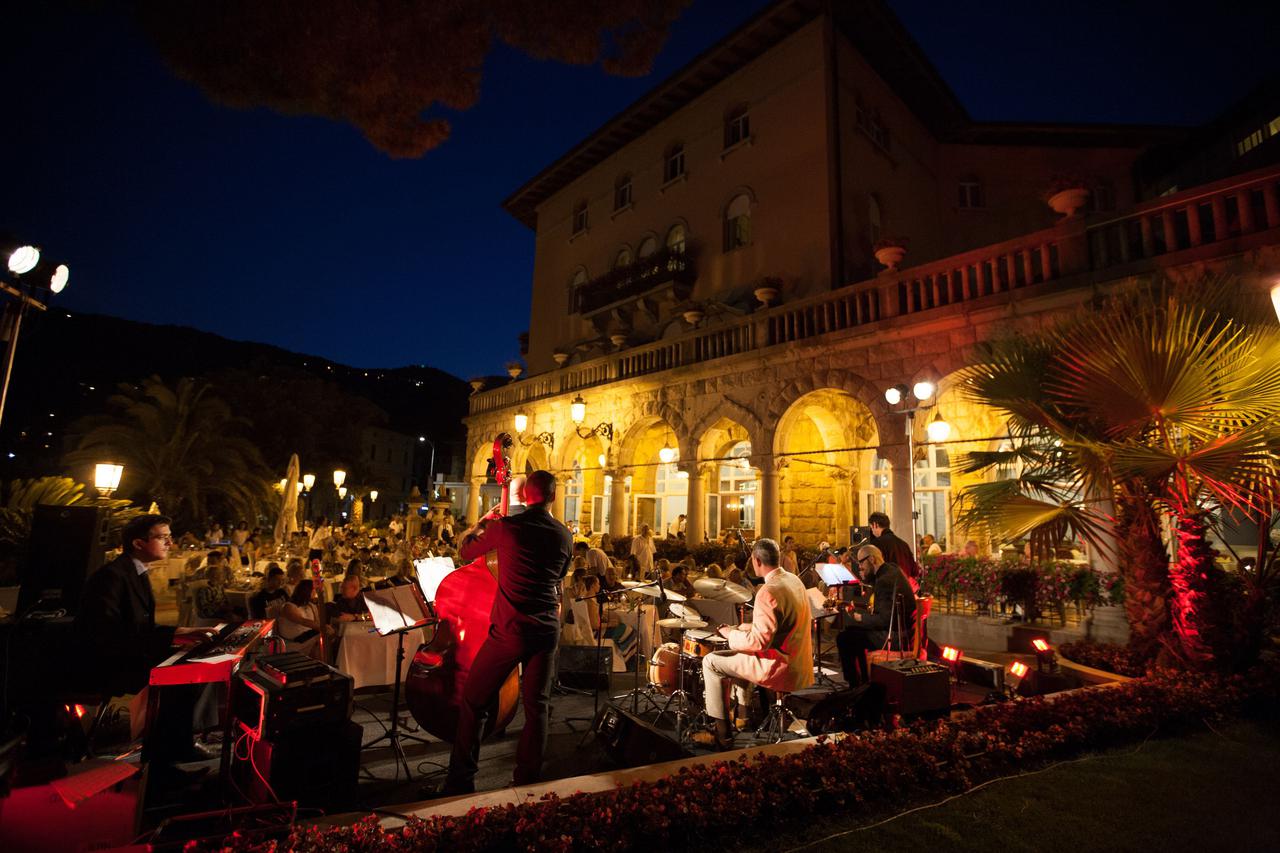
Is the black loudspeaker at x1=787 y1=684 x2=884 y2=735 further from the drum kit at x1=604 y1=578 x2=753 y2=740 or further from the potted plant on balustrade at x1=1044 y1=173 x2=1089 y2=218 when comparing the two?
the potted plant on balustrade at x1=1044 y1=173 x2=1089 y2=218

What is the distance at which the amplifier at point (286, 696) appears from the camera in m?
3.47

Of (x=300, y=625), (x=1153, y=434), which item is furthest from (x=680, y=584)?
(x=1153, y=434)

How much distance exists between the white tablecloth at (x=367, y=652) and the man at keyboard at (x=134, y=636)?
1.88 m

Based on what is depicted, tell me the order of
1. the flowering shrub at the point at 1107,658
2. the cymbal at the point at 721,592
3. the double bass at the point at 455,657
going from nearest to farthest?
the double bass at the point at 455,657, the cymbal at the point at 721,592, the flowering shrub at the point at 1107,658

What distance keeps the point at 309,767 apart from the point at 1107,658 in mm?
7276

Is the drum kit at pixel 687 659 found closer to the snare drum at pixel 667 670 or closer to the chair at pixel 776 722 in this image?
the snare drum at pixel 667 670

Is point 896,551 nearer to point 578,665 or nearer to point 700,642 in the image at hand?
point 700,642

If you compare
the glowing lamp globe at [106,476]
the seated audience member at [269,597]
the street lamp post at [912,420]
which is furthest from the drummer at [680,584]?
the glowing lamp globe at [106,476]

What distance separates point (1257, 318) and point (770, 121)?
14.1 meters

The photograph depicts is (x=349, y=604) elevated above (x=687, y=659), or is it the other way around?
(x=349, y=604)

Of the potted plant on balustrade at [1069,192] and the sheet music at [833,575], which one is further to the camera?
the potted plant on balustrade at [1069,192]

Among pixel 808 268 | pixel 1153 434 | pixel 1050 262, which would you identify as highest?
pixel 808 268

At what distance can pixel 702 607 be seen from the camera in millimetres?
6852

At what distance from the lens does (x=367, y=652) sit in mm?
6703
